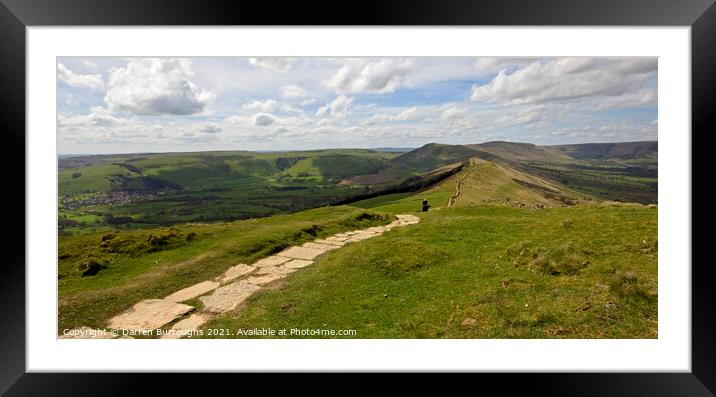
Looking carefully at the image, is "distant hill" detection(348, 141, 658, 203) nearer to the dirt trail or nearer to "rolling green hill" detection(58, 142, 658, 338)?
"rolling green hill" detection(58, 142, 658, 338)

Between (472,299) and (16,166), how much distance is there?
10814mm

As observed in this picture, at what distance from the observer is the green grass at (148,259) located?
32.1 ft

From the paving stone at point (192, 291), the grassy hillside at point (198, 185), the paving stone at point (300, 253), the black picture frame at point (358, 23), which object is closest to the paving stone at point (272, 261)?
the paving stone at point (300, 253)

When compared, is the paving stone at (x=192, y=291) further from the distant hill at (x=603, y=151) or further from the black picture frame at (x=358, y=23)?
the distant hill at (x=603, y=151)

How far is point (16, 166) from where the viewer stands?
724 cm

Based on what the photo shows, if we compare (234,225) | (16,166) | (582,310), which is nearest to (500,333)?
(582,310)

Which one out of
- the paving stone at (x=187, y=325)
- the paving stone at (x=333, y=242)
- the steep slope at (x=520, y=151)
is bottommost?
the paving stone at (x=187, y=325)

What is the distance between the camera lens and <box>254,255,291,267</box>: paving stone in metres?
12.7

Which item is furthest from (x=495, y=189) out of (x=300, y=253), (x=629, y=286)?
(x=629, y=286)

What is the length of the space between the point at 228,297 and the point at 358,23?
809 cm

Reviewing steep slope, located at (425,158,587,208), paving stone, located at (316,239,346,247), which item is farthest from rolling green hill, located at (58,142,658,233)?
paving stone, located at (316,239,346,247)

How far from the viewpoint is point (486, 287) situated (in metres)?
9.23

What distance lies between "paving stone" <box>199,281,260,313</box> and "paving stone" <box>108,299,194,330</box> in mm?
530

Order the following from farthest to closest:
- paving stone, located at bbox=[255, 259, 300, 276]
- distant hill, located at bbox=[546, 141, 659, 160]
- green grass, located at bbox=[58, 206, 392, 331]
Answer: distant hill, located at bbox=[546, 141, 659, 160], paving stone, located at bbox=[255, 259, 300, 276], green grass, located at bbox=[58, 206, 392, 331]
